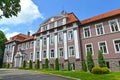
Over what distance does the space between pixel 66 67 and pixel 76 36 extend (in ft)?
23.1

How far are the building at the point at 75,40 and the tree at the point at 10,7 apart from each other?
15123 mm

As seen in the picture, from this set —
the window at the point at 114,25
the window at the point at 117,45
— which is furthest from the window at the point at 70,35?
the window at the point at 117,45

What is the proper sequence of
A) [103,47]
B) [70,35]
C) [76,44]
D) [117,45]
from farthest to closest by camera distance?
[70,35] < [76,44] < [103,47] < [117,45]

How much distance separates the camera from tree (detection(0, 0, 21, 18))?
→ 1411 cm

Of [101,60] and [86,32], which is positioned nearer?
[101,60]

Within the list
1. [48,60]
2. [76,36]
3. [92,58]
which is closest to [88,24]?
[76,36]

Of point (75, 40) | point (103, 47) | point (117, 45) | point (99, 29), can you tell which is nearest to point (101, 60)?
point (103, 47)

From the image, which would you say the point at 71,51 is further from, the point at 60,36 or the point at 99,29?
the point at 99,29

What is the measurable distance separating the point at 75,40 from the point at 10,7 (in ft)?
52.2

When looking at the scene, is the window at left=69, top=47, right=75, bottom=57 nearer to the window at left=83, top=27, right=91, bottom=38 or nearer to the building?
the building

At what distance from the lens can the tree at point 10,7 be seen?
14.1 metres

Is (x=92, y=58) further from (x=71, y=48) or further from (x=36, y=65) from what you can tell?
(x=36, y=65)

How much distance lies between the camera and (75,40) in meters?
27.3

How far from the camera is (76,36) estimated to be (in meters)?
27.3
